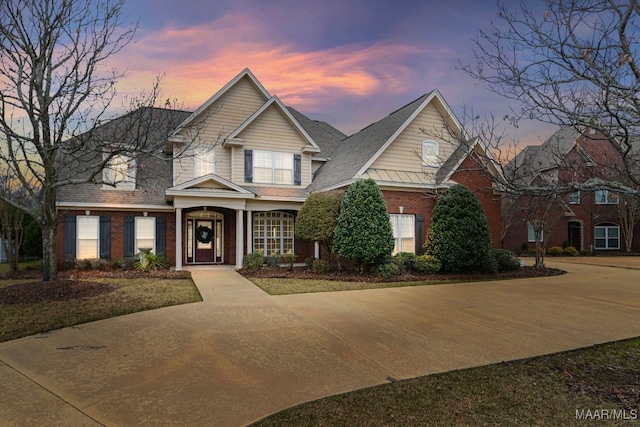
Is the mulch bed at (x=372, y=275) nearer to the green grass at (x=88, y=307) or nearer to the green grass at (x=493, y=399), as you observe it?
the green grass at (x=88, y=307)

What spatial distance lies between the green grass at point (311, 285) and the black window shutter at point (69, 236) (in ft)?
26.2

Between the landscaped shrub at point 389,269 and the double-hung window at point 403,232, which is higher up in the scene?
the double-hung window at point 403,232

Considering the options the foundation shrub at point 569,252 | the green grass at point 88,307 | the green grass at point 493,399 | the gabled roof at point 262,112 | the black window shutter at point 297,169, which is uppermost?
the gabled roof at point 262,112

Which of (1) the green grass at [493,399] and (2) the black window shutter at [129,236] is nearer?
(1) the green grass at [493,399]

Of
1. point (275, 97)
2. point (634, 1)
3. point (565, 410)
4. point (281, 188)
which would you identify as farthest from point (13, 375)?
point (275, 97)

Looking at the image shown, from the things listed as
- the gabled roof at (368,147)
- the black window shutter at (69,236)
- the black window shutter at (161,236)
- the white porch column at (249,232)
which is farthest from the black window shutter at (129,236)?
the gabled roof at (368,147)

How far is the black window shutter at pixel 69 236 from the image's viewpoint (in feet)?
49.1

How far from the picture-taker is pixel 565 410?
3.71 metres

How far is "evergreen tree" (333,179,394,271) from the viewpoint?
12875mm

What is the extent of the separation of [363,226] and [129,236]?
33.1 ft

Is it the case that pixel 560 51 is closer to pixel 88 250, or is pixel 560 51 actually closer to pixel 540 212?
pixel 540 212

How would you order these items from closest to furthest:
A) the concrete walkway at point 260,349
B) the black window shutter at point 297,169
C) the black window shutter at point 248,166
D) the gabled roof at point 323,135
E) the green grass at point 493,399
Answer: the green grass at point 493,399 → the concrete walkway at point 260,349 → the black window shutter at point 248,166 → the black window shutter at point 297,169 → the gabled roof at point 323,135

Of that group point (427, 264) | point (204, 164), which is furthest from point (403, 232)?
point (204, 164)

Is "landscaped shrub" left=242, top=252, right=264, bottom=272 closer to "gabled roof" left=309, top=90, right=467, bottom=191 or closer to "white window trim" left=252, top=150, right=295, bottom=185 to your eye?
"white window trim" left=252, top=150, right=295, bottom=185
